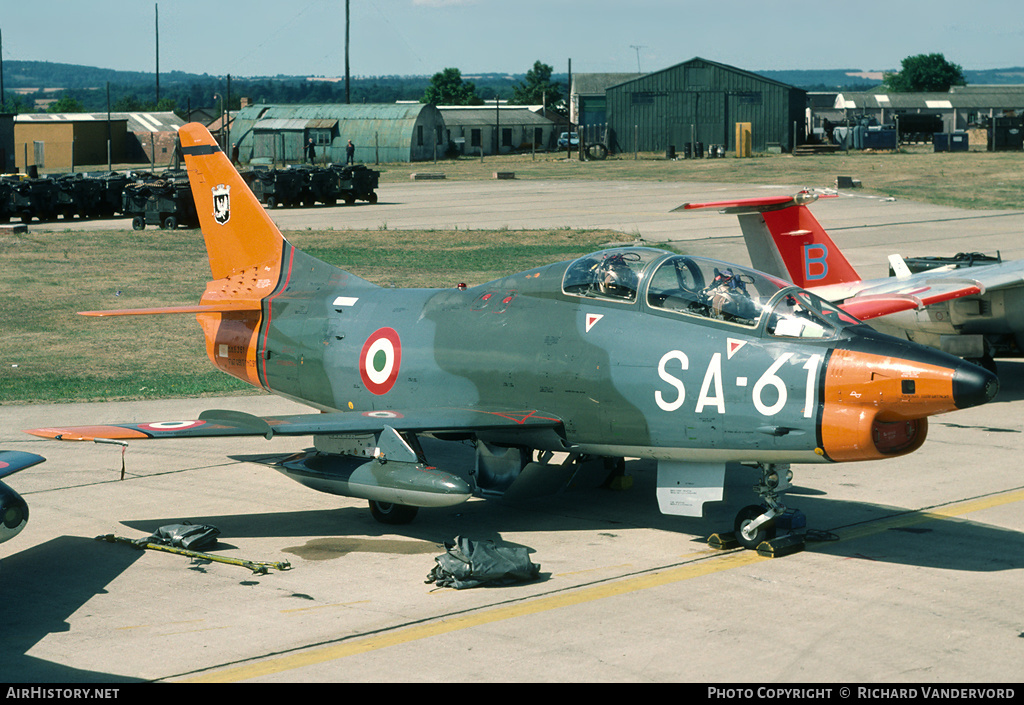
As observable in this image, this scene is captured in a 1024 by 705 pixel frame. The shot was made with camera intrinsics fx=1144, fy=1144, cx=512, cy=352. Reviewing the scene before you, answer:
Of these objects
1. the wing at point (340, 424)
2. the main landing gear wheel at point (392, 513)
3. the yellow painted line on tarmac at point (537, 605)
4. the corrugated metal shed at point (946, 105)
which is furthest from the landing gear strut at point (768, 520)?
the corrugated metal shed at point (946, 105)

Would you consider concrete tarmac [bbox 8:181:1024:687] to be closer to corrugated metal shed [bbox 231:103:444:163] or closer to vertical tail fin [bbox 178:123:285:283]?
vertical tail fin [bbox 178:123:285:283]

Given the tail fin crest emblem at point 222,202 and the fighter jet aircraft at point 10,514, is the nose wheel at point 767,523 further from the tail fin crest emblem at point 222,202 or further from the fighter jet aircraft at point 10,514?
the tail fin crest emblem at point 222,202

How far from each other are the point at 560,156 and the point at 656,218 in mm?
49520

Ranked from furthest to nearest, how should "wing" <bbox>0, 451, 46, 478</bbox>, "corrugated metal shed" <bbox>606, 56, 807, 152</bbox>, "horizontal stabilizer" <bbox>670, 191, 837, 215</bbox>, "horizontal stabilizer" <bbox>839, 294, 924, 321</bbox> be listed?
"corrugated metal shed" <bbox>606, 56, 807, 152</bbox>, "horizontal stabilizer" <bbox>670, 191, 837, 215</bbox>, "horizontal stabilizer" <bbox>839, 294, 924, 321</bbox>, "wing" <bbox>0, 451, 46, 478</bbox>

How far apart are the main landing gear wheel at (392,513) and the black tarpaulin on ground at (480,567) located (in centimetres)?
162

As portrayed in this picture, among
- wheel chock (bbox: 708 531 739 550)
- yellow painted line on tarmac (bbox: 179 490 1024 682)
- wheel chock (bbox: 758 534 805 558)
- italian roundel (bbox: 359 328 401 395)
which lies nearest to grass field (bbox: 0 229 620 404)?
italian roundel (bbox: 359 328 401 395)

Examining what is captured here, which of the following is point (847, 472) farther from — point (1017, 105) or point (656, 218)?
point (1017, 105)

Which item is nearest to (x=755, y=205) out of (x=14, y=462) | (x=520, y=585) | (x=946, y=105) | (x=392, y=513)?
(x=392, y=513)

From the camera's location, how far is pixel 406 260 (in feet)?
113

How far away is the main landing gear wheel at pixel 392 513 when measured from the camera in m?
12.1

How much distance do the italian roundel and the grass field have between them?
240 inches

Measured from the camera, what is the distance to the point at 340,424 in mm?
11719

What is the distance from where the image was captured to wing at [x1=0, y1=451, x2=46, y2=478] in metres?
9.95
